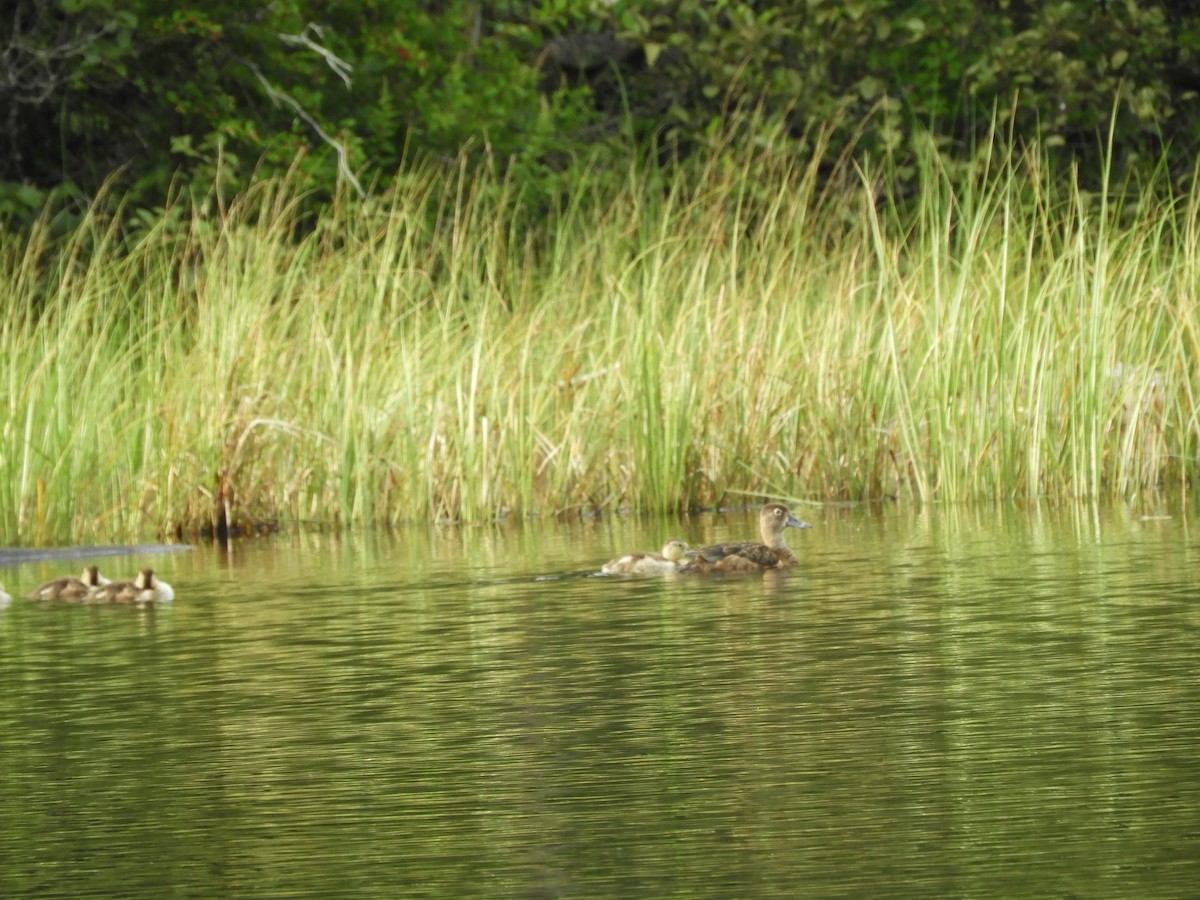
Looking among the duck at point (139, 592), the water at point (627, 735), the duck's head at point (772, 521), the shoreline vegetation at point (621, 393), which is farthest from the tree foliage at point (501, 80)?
the water at point (627, 735)

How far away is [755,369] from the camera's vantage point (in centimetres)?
1208

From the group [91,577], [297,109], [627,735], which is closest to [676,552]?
[91,577]

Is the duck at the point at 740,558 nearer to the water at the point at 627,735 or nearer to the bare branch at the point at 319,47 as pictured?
the water at the point at 627,735

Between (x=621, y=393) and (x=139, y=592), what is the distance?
13.4 feet

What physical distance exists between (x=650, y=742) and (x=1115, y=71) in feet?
53.5

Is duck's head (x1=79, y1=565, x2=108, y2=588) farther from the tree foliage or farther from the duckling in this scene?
the tree foliage

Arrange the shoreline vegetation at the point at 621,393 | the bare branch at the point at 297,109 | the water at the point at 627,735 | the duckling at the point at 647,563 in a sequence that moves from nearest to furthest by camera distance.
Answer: the water at the point at 627,735 → the duckling at the point at 647,563 → the shoreline vegetation at the point at 621,393 → the bare branch at the point at 297,109

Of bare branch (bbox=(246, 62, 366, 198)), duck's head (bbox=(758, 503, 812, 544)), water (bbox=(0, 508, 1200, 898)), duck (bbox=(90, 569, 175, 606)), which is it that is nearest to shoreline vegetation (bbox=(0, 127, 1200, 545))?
duck's head (bbox=(758, 503, 812, 544))

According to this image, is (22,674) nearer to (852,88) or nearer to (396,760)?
(396,760)

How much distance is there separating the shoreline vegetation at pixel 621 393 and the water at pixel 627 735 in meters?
2.80

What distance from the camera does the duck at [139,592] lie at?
8367 mm

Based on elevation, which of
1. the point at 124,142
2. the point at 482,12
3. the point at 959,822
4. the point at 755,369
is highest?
the point at 482,12

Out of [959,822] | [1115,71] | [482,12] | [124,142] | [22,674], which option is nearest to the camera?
[959,822]

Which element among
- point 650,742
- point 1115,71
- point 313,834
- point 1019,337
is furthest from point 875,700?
point 1115,71
